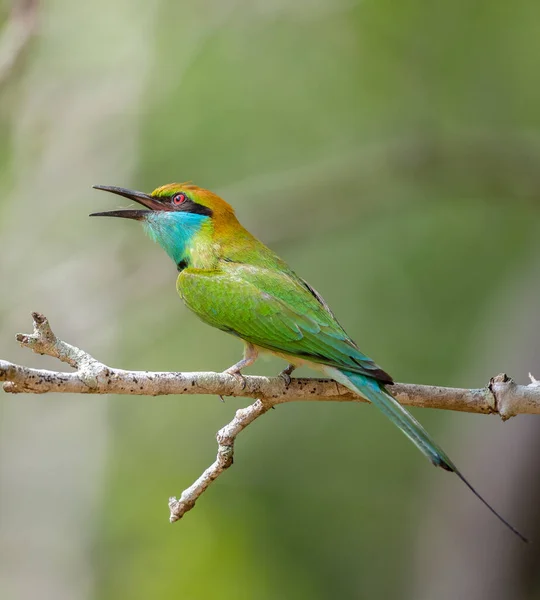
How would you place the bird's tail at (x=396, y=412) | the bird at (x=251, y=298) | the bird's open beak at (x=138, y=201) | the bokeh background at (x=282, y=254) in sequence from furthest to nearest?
the bokeh background at (x=282, y=254) < the bird's open beak at (x=138, y=201) < the bird at (x=251, y=298) < the bird's tail at (x=396, y=412)

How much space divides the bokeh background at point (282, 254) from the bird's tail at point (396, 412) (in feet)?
6.96

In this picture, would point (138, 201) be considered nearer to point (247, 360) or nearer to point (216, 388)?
point (247, 360)

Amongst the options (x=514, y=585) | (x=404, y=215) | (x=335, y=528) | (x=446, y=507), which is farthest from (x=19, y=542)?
(x=404, y=215)

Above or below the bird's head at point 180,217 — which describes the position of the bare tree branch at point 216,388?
below

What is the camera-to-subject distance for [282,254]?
7.81m

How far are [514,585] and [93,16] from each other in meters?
5.00

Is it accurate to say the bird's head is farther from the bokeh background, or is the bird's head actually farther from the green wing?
the bokeh background

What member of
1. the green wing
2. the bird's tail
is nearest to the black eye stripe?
the green wing

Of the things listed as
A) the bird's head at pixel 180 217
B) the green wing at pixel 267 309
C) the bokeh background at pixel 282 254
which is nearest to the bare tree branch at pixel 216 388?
the green wing at pixel 267 309

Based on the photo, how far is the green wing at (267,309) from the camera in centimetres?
318

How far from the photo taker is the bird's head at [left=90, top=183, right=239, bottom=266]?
12.3ft

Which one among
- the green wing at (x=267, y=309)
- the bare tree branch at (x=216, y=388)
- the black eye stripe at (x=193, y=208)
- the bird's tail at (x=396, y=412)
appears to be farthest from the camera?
the black eye stripe at (x=193, y=208)

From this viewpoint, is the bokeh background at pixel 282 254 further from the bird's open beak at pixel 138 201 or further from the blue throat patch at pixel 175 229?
the blue throat patch at pixel 175 229

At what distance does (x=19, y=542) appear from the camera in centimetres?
649
